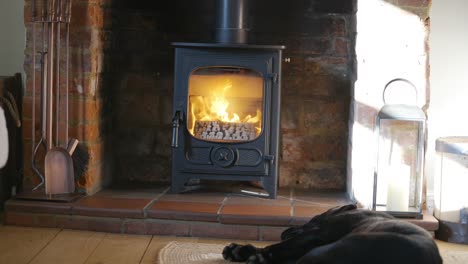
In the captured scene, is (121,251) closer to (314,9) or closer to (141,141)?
(141,141)

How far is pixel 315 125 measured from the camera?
12.4 ft

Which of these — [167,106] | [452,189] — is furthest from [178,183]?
[452,189]

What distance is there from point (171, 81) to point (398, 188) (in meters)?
1.27

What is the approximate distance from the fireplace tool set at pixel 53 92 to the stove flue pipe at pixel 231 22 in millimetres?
673

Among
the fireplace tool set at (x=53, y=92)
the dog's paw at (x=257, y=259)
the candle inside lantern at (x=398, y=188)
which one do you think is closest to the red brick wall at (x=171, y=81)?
the fireplace tool set at (x=53, y=92)

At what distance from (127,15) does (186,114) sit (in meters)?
0.67

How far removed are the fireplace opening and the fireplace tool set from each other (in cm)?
56

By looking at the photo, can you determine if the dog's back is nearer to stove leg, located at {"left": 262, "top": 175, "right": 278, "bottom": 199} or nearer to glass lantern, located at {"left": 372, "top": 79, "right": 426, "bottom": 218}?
glass lantern, located at {"left": 372, "top": 79, "right": 426, "bottom": 218}

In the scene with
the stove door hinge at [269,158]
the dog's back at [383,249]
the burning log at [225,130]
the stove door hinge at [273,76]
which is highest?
the stove door hinge at [273,76]

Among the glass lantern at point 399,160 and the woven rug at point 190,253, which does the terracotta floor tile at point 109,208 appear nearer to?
the woven rug at point 190,253

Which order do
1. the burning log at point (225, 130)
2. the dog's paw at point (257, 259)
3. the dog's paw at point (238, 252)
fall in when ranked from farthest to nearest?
the burning log at point (225, 130) → the dog's paw at point (238, 252) → the dog's paw at point (257, 259)

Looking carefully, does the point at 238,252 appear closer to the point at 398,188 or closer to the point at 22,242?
the point at 398,188

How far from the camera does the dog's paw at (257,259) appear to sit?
8.61 feet

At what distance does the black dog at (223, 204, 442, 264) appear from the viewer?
2199 mm
